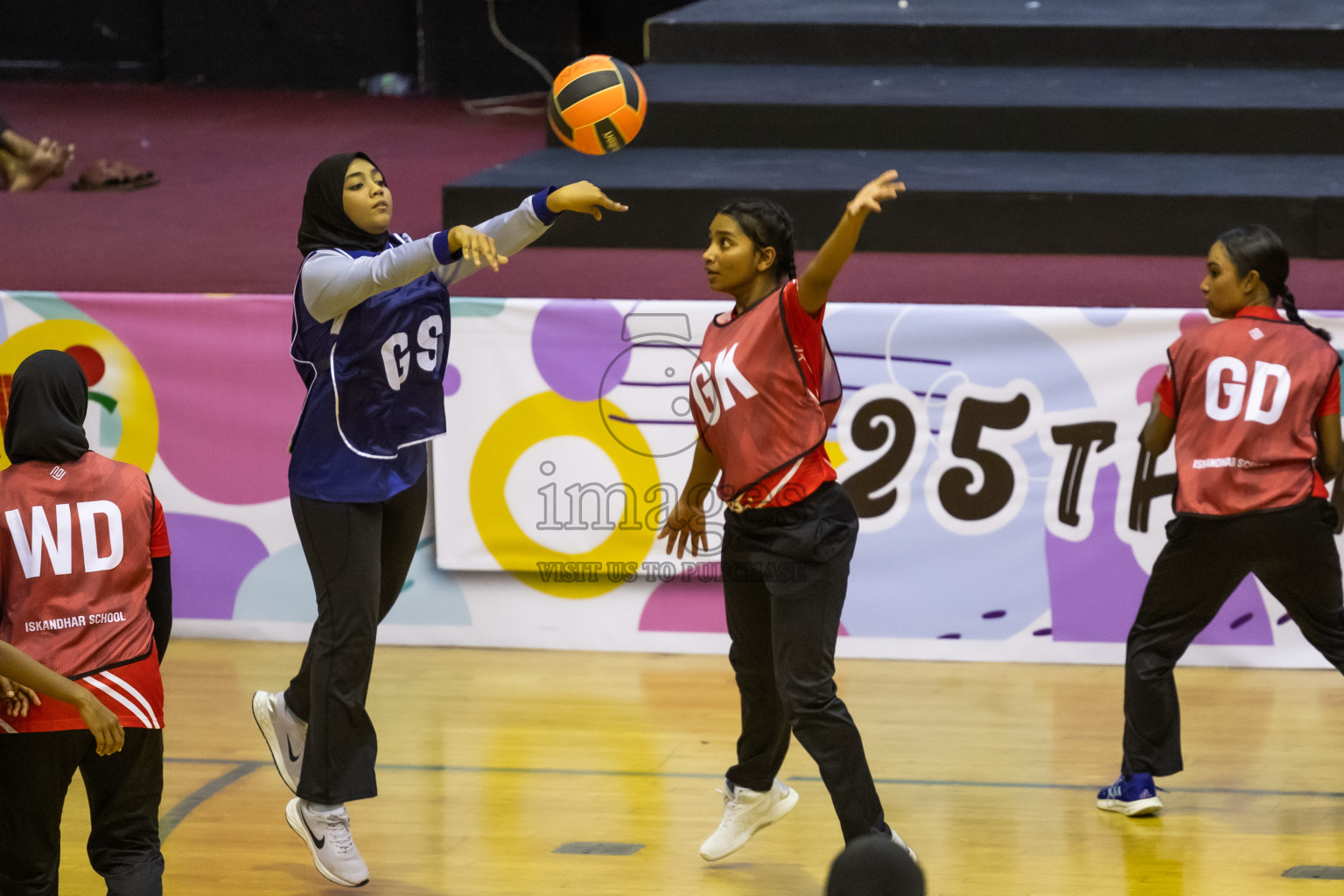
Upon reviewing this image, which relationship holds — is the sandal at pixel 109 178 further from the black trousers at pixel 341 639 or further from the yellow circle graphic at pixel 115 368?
the black trousers at pixel 341 639

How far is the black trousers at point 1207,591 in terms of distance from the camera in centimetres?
438

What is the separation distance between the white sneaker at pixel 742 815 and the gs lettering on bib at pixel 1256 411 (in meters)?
1.39

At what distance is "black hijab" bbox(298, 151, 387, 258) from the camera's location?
13.2 feet

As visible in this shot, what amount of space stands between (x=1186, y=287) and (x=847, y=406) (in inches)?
70.8

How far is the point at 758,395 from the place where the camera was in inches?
152

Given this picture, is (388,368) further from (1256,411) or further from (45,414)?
(1256,411)

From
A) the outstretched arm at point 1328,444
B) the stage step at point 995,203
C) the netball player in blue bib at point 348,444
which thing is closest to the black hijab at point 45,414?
the netball player in blue bib at point 348,444

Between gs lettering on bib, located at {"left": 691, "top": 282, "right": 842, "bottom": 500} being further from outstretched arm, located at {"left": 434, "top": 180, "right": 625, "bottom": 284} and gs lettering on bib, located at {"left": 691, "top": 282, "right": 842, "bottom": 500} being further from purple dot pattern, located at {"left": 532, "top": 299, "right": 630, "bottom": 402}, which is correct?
purple dot pattern, located at {"left": 532, "top": 299, "right": 630, "bottom": 402}

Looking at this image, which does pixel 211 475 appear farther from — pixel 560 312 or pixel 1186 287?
pixel 1186 287

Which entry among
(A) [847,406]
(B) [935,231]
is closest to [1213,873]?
(A) [847,406]

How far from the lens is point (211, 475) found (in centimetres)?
630

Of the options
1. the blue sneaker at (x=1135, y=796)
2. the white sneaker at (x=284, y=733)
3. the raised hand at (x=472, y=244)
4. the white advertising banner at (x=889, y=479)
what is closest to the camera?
the raised hand at (x=472, y=244)

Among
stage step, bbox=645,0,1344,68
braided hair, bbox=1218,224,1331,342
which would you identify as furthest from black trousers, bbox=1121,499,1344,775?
stage step, bbox=645,0,1344,68

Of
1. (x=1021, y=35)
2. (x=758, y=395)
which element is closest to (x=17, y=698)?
(x=758, y=395)
